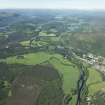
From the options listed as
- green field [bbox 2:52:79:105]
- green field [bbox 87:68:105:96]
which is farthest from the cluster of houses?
green field [bbox 87:68:105:96]

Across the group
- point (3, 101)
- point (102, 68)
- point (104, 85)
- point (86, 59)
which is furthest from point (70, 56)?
point (3, 101)

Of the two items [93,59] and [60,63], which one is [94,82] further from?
[93,59]

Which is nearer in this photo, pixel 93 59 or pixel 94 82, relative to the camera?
pixel 94 82

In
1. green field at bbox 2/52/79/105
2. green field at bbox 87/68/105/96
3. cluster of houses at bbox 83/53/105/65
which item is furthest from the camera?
cluster of houses at bbox 83/53/105/65

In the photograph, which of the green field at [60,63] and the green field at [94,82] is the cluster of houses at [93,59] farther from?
the green field at [94,82]

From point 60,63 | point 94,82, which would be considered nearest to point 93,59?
point 60,63

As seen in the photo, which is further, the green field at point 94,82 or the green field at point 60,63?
the green field at point 60,63

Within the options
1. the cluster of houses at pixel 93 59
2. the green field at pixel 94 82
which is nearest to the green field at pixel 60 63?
the green field at pixel 94 82

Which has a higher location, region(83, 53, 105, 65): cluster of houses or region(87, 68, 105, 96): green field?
region(87, 68, 105, 96): green field

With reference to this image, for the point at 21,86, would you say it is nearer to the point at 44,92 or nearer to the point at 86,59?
the point at 44,92

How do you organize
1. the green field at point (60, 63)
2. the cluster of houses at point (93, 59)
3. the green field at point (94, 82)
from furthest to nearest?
the cluster of houses at point (93, 59)
the green field at point (60, 63)
the green field at point (94, 82)

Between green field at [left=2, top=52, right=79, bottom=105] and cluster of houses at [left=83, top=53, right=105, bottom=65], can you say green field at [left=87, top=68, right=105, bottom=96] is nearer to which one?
green field at [left=2, top=52, right=79, bottom=105]

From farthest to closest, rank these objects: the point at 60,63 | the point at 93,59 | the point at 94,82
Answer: the point at 93,59 < the point at 60,63 < the point at 94,82
